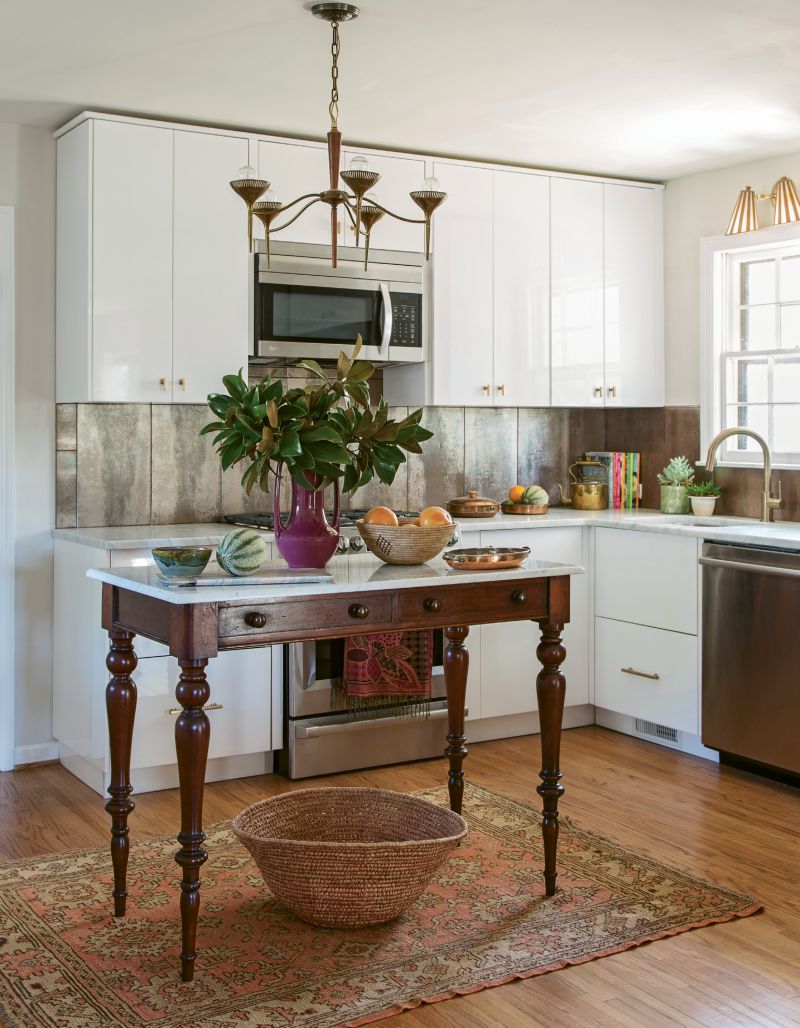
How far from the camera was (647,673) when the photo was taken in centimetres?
479

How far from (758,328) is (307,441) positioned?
295 centimetres

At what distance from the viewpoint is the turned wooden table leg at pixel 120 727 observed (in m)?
2.99

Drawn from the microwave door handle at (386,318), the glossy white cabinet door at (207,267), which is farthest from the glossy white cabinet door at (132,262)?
the microwave door handle at (386,318)

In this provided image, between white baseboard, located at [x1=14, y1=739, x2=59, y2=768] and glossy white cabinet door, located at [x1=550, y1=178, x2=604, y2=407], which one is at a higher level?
glossy white cabinet door, located at [x1=550, y1=178, x2=604, y2=407]

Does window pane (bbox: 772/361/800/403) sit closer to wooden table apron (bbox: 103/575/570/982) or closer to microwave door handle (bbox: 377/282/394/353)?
microwave door handle (bbox: 377/282/394/353)

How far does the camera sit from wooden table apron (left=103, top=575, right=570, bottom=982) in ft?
8.62

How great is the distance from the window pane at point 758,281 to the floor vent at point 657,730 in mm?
1903

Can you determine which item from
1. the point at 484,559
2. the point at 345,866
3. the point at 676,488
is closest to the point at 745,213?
the point at 676,488

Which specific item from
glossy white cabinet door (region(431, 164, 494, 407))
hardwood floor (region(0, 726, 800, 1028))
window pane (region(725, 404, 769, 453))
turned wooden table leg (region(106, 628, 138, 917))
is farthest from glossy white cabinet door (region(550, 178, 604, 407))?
turned wooden table leg (region(106, 628, 138, 917))

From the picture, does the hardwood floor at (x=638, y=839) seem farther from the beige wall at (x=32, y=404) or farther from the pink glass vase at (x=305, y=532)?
the pink glass vase at (x=305, y=532)

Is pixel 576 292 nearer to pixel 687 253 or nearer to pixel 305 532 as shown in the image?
pixel 687 253

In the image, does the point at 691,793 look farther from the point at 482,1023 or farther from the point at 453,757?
the point at 482,1023

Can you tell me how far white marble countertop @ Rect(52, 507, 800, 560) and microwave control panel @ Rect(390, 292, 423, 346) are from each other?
79 cm

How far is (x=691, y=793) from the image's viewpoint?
4172 millimetres
